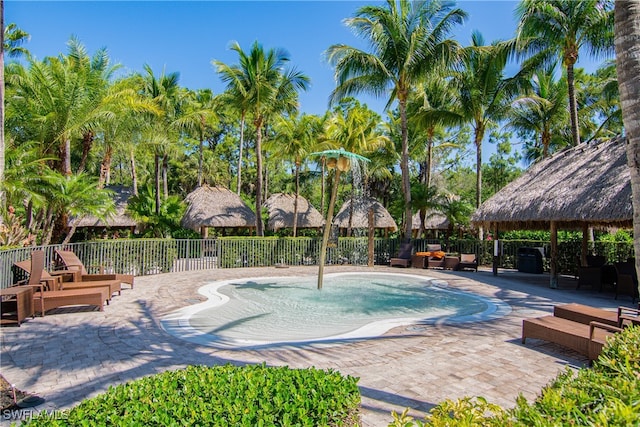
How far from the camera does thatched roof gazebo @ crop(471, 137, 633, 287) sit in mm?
10797

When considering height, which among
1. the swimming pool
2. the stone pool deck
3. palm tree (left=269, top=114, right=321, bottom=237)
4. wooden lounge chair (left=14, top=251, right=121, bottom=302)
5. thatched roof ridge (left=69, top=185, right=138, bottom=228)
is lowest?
the swimming pool

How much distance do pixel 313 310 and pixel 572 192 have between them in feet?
30.6

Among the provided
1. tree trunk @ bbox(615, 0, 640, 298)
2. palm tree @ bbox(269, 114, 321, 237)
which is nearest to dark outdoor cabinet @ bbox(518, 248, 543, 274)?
palm tree @ bbox(269, 114, 321, 237)

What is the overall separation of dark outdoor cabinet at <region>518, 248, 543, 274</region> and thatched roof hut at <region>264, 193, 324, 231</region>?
14.1 meters

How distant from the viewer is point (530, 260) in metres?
16.8

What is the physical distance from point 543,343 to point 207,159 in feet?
115

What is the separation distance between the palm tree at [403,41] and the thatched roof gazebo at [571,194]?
5177 mm

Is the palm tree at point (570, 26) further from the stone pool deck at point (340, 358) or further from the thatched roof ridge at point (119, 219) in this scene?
the thatched roof ridge at point (119, 219)

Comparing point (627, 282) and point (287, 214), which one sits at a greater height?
→ point (287, 214)

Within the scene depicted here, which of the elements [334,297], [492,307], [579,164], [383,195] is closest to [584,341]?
[492,307]

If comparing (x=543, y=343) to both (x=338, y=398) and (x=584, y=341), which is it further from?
(x=338, y=398)

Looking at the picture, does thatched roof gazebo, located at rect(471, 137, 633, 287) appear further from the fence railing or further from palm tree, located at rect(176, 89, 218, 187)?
palm tree, located at rect(176, 89, 218, 187)

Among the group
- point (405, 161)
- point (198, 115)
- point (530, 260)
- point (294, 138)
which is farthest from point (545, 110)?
point (198, 115)

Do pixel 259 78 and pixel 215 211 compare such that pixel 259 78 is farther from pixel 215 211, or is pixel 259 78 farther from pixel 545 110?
pixel 545 110
